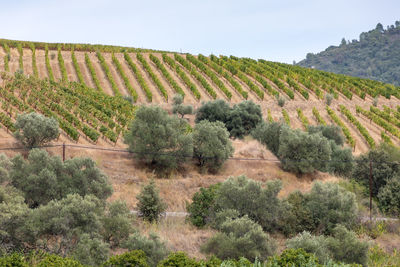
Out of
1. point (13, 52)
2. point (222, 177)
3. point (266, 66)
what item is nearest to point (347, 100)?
point (266, 66)

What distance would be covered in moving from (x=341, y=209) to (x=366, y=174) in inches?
287

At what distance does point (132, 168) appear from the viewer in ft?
82.4

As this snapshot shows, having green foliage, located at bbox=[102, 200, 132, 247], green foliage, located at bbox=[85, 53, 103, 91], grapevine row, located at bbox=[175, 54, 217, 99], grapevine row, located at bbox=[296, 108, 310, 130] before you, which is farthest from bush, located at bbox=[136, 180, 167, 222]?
green foliage, located at bbox=[85, 53, 103, 91]

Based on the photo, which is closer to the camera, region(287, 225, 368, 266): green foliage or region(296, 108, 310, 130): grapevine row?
region(287, 225, 368, 266): green foliage

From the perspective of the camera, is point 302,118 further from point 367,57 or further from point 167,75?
point 367,57

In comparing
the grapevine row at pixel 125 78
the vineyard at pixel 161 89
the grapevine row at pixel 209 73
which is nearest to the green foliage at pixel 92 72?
the vineyard at pixel 161 89

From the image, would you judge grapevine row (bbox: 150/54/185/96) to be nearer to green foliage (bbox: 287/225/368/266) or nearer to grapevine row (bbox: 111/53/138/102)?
grapevine row (bbox: 111/53/138/102)

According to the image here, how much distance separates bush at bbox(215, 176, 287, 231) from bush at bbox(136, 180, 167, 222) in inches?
101

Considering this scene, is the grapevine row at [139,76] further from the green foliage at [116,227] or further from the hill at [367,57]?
the hill at [367,57]

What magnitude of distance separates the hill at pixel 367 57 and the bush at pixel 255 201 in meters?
128

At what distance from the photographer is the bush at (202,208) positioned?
19.6 m

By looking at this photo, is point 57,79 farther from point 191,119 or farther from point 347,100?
point 347,100

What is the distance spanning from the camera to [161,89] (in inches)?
1825

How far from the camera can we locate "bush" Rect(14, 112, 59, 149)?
76.1ft
